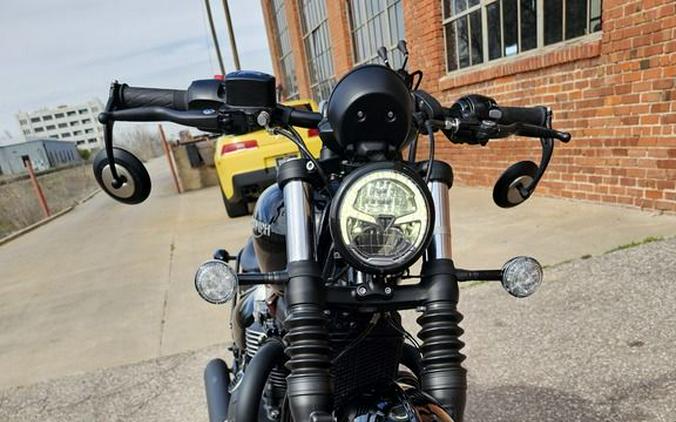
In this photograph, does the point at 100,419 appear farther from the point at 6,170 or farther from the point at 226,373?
the point at 6,170

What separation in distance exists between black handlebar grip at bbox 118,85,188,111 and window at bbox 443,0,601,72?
4961 mm

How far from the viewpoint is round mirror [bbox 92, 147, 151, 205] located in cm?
127

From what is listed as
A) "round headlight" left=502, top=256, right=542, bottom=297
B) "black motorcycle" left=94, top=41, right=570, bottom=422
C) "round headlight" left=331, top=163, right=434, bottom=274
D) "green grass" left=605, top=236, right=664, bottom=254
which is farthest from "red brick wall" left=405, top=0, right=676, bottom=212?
"round headlight" left=331, top=163, right=434, bottom=274

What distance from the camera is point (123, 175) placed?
128cm

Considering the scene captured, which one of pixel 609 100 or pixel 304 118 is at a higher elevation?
pixel 304 118

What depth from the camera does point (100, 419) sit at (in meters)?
2.89

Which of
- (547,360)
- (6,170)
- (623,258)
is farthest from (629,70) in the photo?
(6,170)

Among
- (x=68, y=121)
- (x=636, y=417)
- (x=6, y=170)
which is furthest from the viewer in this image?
(x=68, y=121)

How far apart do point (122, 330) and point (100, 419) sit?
1377 millimetres

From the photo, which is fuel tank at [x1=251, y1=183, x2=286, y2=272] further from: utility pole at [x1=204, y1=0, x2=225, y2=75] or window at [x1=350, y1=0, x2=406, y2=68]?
utility pole at [x1=204, y1=0, x2=225, y2=75]

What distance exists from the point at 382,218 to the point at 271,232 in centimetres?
44

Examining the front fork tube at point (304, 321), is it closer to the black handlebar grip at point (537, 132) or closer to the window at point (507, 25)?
the black handlebar grip at point (537, 132)

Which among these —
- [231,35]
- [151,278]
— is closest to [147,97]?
[151,278]

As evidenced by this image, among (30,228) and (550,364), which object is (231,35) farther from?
(550,364)
